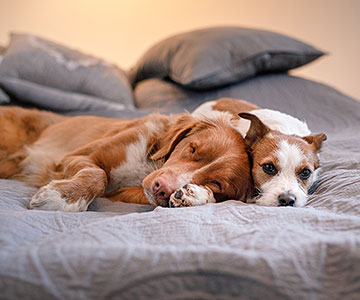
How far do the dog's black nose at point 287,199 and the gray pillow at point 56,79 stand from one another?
75.4 inches

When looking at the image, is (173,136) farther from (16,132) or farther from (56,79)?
(56,79)

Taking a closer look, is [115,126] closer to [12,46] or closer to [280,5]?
[12,46]

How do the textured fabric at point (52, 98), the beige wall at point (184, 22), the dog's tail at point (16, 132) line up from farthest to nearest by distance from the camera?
the beige wall at point (184, 22) < the textured fabric at point (52, 98) < the dog's tail at point (16, 132)

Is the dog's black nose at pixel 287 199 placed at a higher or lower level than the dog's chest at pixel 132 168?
higher

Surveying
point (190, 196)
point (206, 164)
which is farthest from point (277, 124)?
point (190, 196)

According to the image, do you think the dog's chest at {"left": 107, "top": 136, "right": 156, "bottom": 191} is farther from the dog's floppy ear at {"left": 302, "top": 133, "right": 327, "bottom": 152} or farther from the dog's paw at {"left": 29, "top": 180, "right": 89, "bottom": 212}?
the dog's floppy ear at {"left": 302, "top": 133, "right": 327, "bottom": 152}

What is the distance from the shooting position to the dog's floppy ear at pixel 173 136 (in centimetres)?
164

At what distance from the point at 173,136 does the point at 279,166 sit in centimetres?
54

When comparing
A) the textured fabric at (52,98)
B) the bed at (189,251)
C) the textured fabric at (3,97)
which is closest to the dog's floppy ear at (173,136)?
the bed at (189,251)

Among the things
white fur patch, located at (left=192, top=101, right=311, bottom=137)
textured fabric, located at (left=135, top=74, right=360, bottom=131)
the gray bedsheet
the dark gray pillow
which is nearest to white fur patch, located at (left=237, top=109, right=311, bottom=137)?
white fur patch, located at (left=192, top=101, right=311, bottom=137)

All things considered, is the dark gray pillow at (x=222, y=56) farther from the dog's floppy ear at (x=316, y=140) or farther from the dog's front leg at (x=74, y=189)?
the dog's front leg at (x=74, y=189)

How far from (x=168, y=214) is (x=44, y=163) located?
120cm

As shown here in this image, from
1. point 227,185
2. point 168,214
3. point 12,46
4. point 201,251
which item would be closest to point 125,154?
point 227,185

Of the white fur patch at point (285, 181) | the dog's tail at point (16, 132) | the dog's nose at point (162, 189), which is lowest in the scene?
the dog's tail at point (16, 132)
